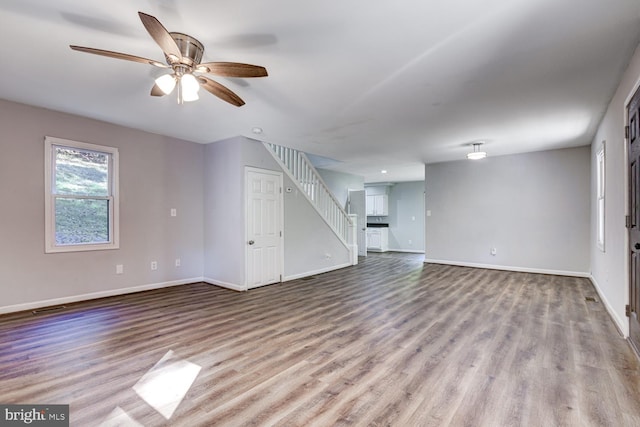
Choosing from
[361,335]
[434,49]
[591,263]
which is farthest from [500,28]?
[591,263]

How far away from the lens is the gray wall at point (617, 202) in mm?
2855

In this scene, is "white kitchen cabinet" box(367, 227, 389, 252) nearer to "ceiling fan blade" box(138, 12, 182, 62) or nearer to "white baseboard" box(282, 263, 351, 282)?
"white baseboard" box(282, 263, 351, 282)

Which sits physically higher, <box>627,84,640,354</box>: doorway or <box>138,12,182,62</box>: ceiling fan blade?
<box>138,12,182,62</box>: ceiling fan blade

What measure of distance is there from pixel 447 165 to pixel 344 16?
6.00 metres

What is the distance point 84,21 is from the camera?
83.5 inches

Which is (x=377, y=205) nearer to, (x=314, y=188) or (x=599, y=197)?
(x=314, y=188)

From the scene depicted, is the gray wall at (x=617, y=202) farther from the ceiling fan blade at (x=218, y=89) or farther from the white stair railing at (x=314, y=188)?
the white stair railing at (x=314, y=188)

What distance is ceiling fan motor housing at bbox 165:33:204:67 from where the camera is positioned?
2264 millimetres

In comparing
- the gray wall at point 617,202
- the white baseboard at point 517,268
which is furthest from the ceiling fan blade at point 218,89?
the white baseboard at point 517,268

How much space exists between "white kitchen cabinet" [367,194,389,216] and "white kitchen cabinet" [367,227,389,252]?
0.69m

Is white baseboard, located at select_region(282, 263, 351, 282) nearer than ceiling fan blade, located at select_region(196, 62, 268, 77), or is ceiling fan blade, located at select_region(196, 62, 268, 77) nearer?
ceiling fan blade, located at select_region(196, 62, 268, 77)

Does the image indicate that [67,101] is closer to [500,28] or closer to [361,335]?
[361,335]

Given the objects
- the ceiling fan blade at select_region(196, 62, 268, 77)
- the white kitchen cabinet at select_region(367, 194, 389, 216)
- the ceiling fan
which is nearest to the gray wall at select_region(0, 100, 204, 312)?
the ceiling fan

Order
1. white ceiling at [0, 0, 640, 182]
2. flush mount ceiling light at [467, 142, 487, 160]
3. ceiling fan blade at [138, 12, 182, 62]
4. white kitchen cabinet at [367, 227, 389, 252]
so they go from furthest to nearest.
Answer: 1. white kitchen cabinet at [367, 227, 389, 252]
2. flush mount ceiling light at [467, 142, 487, 160]
3. white ceiling at [0, 0, 640, 182]
4. ceiling fan blade at [138, 12, 182, 62]
